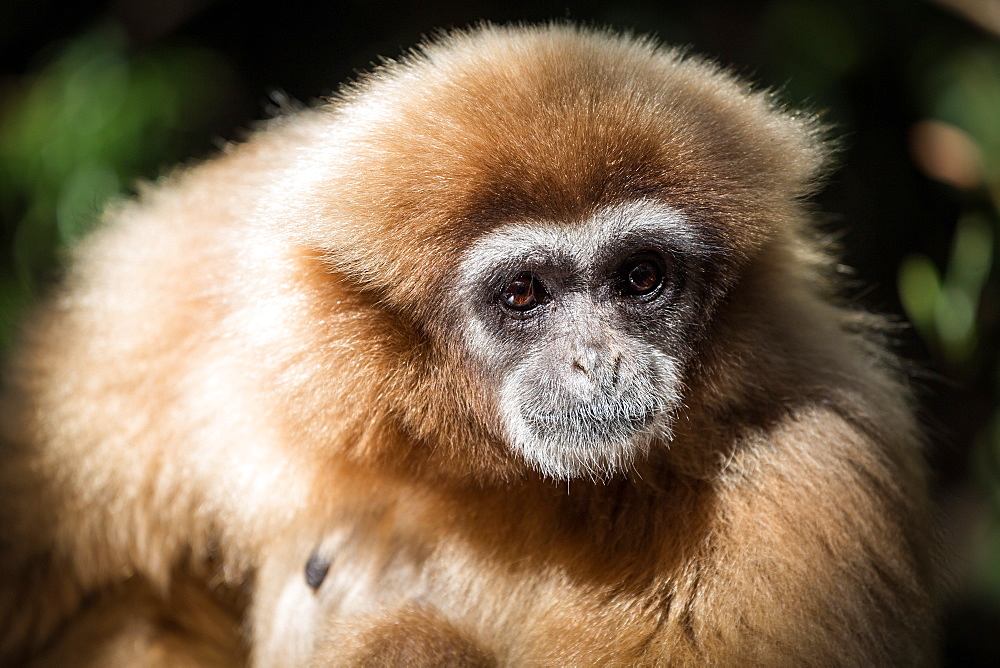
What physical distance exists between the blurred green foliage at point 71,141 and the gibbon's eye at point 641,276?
2923 mm

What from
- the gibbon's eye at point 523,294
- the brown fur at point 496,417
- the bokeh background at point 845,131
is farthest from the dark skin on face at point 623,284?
the bokeh background at point 845,131

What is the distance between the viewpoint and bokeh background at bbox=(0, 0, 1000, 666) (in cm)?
425

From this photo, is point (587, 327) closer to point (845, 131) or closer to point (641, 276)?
point (641, 276)

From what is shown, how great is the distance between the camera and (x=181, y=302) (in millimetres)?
2861

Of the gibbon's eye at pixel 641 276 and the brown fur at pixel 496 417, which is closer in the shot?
the brown fur at pixel 496 417

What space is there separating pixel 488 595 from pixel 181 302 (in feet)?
4.36

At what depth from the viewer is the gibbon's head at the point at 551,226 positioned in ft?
6.94

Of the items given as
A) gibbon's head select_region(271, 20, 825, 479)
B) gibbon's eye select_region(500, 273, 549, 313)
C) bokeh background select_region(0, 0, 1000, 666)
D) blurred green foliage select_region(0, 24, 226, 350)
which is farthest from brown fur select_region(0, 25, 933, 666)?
blurred green foliage select_region(0, 24, 226, 350)

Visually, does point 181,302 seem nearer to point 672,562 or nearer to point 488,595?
point 488,595

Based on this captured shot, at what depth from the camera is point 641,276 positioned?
224cm

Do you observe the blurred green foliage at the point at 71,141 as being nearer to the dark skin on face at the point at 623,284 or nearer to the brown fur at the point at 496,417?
the brown fur at the point at 496,417

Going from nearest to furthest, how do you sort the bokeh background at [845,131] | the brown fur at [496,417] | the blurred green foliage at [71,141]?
the brown fur at [496,417] → the bokeh background at [845,131] → the blurred green foliage at [71,141]

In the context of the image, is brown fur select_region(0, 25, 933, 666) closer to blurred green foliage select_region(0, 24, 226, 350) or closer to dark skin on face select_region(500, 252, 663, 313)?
dark skin on face select_region(500, 252, 663, 313)

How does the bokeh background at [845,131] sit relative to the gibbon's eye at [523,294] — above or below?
below
